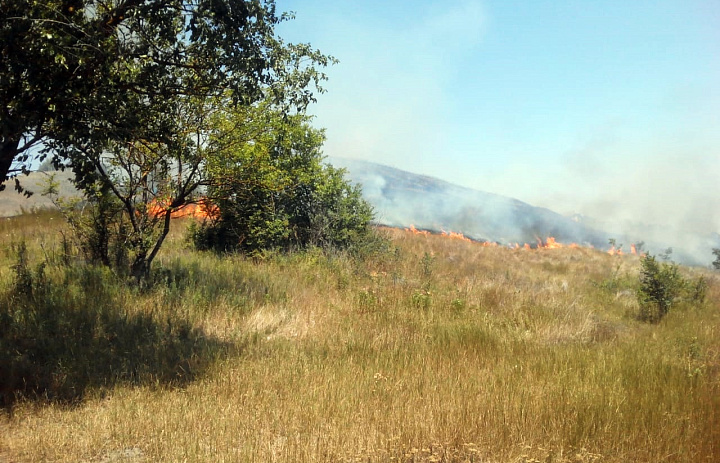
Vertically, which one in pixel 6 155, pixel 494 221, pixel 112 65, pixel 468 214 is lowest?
pixel 6 155

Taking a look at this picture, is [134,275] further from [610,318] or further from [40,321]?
[610,318]

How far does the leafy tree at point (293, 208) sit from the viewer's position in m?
11.7

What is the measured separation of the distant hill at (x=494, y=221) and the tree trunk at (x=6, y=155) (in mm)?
28389

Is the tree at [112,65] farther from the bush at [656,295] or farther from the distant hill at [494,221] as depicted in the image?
the distant hill at [494,221]

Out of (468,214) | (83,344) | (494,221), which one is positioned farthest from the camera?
(468,214)

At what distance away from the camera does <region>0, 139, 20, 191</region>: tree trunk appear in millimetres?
4363

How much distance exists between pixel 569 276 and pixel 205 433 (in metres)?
15.9

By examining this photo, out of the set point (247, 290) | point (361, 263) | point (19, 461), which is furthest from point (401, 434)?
point (361, 263)

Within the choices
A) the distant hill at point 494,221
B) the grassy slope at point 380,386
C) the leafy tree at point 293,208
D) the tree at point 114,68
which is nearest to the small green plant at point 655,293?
the grassy slope at point 380,386

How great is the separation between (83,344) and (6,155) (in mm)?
2372

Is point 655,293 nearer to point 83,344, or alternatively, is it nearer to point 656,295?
point 656,295

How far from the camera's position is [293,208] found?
12750mm

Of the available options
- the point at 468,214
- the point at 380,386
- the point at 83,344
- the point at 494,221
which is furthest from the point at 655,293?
the point at 468,214

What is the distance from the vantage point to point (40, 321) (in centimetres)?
586
